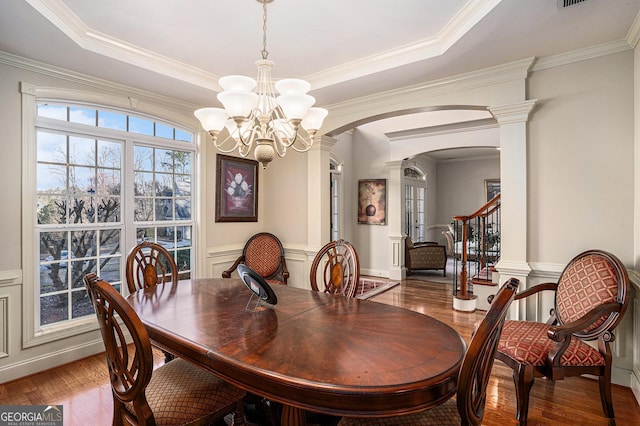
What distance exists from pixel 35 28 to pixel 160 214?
186cm

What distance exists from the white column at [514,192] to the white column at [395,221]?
11.5 ft

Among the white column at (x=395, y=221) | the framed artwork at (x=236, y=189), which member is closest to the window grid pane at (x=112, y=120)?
the framed artwork at (x=236, y=189)

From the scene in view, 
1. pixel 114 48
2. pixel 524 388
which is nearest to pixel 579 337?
pixel 524 388

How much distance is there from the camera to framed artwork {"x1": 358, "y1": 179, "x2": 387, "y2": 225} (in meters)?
6.56

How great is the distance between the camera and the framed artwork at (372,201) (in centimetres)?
656

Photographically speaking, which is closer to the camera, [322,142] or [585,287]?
[585,287]

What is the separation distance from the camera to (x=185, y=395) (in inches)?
58.6

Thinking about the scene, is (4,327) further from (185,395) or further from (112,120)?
(185,395)

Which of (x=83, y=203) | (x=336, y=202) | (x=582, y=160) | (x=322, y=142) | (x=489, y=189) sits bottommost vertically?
(x=83, y=203)

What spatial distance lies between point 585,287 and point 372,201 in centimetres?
456

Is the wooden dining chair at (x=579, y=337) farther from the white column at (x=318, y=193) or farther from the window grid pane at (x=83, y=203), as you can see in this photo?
the window grid pane at (x=83, y=203)

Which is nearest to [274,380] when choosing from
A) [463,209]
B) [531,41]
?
[531,41]

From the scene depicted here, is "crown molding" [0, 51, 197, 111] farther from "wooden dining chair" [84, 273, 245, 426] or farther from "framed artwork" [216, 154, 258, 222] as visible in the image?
"wooden dining chair" [84, 273, 245, 426]

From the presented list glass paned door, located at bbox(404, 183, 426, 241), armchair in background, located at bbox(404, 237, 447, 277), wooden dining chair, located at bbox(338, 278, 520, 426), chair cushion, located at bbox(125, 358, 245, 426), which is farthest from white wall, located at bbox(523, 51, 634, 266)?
glass paned door, located at bbox(404, 183, 426, 241)
